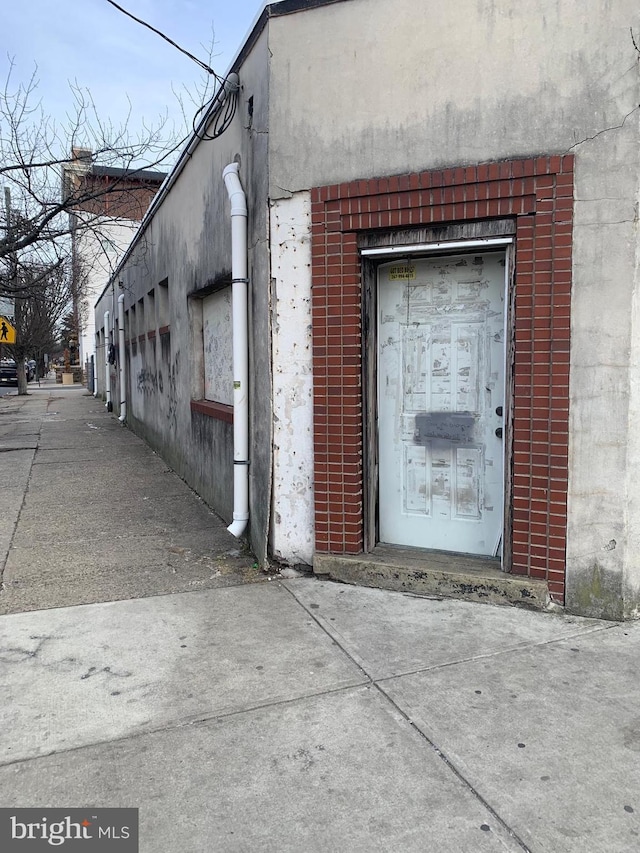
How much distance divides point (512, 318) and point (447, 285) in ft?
2.03

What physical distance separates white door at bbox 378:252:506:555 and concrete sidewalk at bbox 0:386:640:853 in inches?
28.6

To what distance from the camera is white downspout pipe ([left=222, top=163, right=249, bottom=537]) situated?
5539 mm

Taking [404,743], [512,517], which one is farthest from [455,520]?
[404,743]

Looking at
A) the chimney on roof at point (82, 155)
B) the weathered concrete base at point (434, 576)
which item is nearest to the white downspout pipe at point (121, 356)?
the chimney on roof at point (82, 155)

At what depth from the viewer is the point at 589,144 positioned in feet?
13.6

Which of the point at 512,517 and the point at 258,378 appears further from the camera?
the point at 258,378

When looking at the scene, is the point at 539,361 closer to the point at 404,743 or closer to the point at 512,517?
the point at 512,517

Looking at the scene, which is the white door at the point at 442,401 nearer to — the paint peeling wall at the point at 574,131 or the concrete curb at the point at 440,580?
the concrete curb at the point at 440,580

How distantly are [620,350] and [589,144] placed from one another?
4.23ft

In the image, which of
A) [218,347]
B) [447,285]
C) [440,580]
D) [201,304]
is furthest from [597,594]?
[201,304]

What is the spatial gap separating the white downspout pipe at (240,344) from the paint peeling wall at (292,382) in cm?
54

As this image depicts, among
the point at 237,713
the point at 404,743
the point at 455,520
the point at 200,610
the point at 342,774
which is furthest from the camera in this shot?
the point at 455,520

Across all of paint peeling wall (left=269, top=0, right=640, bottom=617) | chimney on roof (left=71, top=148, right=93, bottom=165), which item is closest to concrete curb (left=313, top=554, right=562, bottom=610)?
→ paint peeling wall (left=269, top=0, right=640, bottom=617)

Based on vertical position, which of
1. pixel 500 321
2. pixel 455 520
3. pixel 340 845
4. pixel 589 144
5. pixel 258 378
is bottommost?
pixel 340 845
